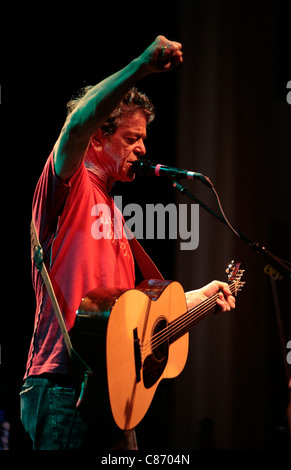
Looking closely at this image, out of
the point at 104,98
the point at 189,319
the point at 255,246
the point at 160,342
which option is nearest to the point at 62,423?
the point at 160,342

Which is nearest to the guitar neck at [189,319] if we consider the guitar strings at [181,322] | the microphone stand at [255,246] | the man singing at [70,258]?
the guitar strings at [181,322]

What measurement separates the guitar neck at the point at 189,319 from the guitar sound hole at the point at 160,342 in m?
0.03

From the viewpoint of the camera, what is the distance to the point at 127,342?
1615 millimetres

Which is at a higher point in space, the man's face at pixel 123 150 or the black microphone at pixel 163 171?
the man's face at pixel 123 150

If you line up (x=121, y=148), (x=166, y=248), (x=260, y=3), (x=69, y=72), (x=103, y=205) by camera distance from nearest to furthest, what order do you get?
(x=103, y=205) → (x=121, y=148) → (x=69, y=72) → (x=260, y=3) → (x=166, y=248)

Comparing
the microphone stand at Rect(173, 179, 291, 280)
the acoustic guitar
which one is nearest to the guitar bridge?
the acoustic guitar

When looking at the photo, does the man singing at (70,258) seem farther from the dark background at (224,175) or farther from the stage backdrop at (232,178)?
the stage backdrop at (232,178)

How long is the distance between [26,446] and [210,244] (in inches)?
76.5

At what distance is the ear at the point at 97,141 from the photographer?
2.06 meters

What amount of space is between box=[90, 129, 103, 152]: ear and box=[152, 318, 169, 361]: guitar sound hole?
0.79 meters

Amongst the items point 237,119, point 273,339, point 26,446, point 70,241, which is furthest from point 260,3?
point 26,446

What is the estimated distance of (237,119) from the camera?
3.68 m

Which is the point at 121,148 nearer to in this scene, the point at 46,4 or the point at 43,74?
the point at 43,74

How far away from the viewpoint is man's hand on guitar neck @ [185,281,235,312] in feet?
7.44
